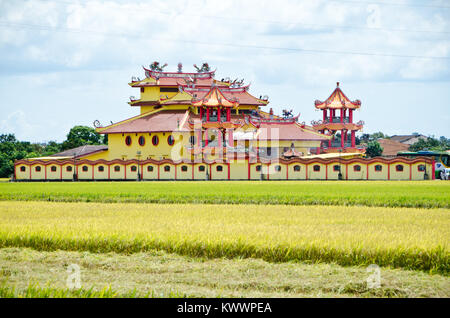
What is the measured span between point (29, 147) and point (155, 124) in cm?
3466

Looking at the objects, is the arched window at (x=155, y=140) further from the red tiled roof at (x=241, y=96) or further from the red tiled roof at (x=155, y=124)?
the red tiled roof at (x=241, y=96)

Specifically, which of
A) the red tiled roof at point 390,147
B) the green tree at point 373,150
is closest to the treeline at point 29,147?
the green tree at point 373,150

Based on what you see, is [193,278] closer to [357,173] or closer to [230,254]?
[230,254]

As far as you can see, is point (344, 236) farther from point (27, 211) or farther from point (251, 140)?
point (251, 140)


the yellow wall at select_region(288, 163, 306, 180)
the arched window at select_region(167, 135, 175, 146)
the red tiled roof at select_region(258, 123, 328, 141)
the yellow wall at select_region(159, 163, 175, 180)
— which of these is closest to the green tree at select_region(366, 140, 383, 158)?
the red tiled roof at select_region(258, 123, 328, 141)

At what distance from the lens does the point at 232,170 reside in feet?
158

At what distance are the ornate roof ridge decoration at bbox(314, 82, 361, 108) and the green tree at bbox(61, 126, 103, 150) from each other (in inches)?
1315

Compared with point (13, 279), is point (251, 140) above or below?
above

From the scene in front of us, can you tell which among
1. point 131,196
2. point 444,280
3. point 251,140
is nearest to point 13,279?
point 444,280

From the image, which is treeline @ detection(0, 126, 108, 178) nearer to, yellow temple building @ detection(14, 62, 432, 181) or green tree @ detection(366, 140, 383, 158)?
yellow temple building @ detection(14, 62, 432, 181)

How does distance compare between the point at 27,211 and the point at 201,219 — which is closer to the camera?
the point at 201,219

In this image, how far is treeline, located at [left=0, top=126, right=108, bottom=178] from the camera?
66062mm
